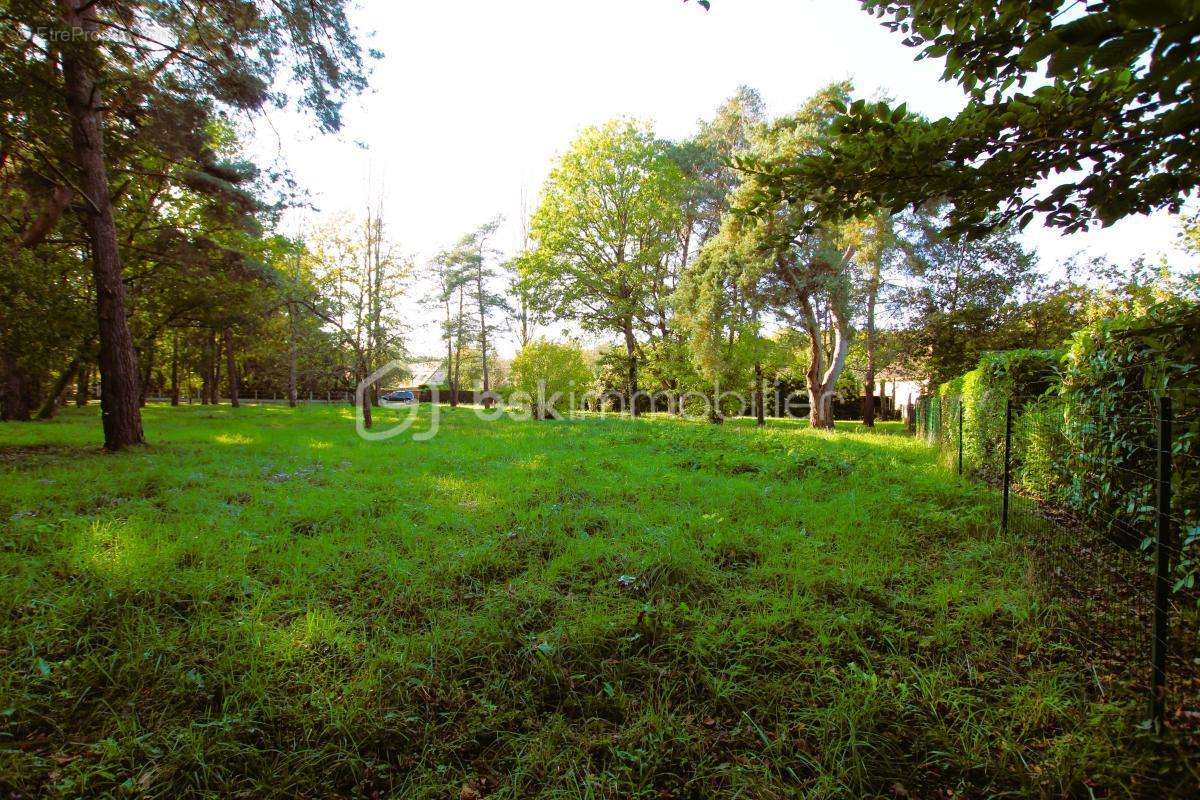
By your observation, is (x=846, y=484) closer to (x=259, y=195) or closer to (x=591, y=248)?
(x=259, y=195)

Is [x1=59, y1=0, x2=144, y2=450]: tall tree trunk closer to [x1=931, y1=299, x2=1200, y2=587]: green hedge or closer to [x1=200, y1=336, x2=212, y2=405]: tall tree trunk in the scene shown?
[x1=931, y1=299, x2=1200, y2=587]: green hedge

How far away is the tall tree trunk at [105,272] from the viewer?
6.81 metres

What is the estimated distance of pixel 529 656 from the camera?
8.25 feet

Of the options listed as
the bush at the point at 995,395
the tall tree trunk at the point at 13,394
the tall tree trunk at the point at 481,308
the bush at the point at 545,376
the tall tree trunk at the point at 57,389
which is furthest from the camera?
the tall tree trunk at the point at 481,308

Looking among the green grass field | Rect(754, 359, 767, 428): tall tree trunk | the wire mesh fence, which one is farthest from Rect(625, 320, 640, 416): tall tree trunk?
the green grass field

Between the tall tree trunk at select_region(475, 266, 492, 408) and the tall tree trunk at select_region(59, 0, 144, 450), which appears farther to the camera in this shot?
the tall tree trunk at select_region(475, 266, 492, 408)

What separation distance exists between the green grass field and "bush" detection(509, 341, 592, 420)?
41.5 feet

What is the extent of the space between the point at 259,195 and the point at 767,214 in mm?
13032

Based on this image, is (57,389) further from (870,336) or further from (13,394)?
(870,336)

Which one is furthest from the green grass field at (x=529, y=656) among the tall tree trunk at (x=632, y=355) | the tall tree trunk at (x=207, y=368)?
the tall tree trunk at (x=207, y=368)

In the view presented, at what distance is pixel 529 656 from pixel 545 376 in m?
15.3

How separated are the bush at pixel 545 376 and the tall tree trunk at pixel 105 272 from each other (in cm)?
1095

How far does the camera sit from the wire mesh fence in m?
1.95

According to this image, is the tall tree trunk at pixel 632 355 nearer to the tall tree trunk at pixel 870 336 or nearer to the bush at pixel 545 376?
the bush at pixel 545 376
